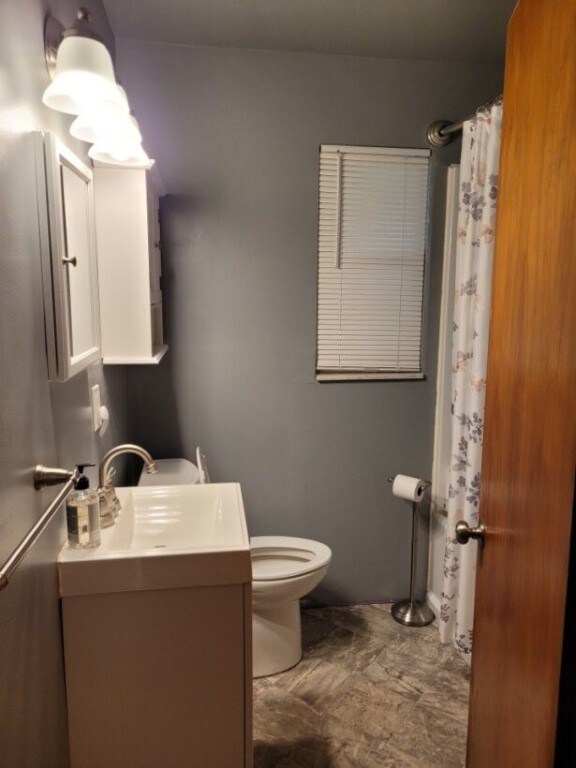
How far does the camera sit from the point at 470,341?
211 cm

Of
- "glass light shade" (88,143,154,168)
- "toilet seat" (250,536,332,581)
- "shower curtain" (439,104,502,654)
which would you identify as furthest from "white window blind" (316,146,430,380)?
"glass light shade" (88,143,154,168)

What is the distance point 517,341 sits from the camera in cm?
105

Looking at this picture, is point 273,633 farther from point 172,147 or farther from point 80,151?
point 172,147

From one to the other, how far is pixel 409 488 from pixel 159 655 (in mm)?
1440

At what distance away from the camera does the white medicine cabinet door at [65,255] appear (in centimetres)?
115

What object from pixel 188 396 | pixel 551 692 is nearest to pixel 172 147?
pixel 188 396

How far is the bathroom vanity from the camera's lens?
1286mm

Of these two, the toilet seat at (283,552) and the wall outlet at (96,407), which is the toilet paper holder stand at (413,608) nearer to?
the toilet seat at (283,552)

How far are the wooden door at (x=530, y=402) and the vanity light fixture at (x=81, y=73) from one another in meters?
0.82

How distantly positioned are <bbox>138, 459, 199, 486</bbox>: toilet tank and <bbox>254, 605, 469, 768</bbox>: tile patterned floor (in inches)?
32.6

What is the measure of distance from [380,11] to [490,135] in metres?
0.59

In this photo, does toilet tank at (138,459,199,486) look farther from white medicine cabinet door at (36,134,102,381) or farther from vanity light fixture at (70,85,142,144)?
vanity light fixture at (70,85,142,144)

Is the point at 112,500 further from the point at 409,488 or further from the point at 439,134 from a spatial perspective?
the point at 439,134

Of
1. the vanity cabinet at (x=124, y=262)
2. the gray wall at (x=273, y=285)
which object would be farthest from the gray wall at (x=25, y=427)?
the gray wall at (x=273, y=285)
